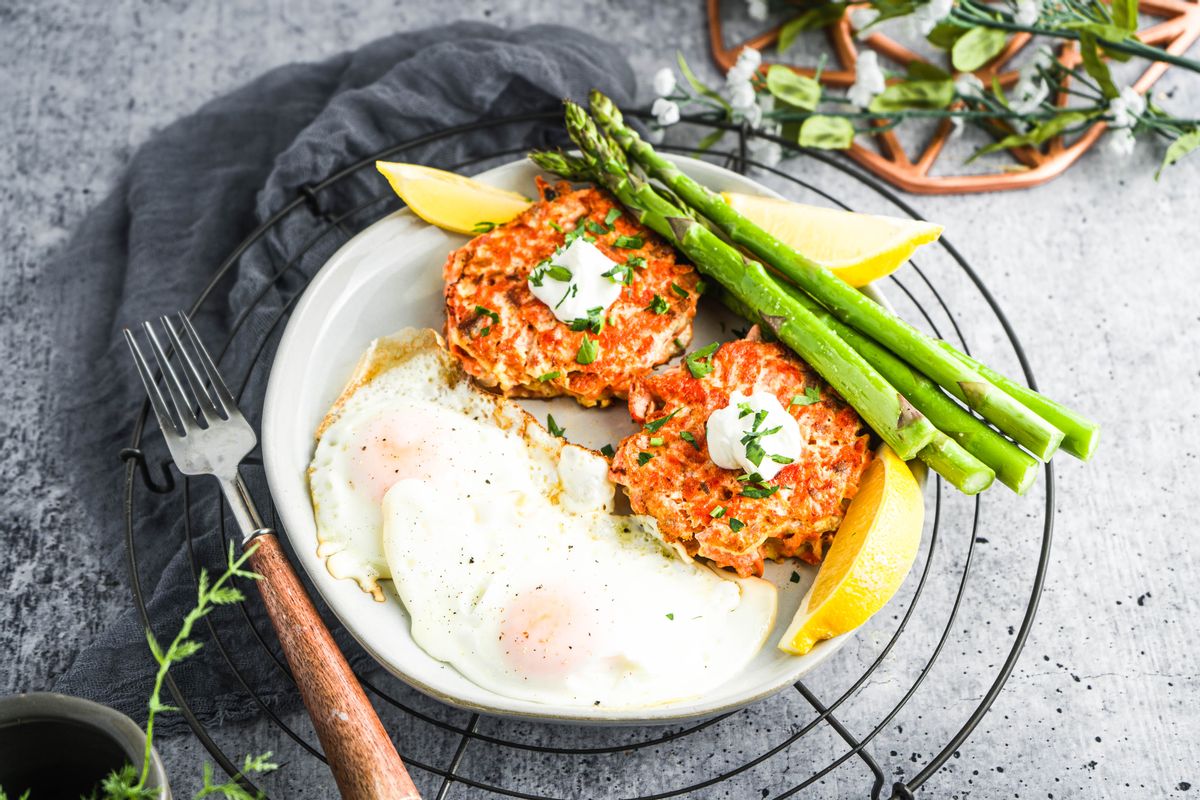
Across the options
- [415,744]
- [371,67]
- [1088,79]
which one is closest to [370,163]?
[371,67]

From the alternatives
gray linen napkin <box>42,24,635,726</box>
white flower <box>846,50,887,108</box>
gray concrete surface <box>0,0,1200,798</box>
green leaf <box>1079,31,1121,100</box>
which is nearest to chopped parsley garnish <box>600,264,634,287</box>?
gray linen napkin <box>42,24,635,726</box>

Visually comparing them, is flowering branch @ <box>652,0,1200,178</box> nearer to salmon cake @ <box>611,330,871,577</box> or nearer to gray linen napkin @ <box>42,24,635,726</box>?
gray linen napkin @ <box>42,24,635,726</box>

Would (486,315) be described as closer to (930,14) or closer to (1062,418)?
(1062,418)

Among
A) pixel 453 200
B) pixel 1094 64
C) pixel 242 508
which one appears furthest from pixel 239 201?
pixel 1094 64

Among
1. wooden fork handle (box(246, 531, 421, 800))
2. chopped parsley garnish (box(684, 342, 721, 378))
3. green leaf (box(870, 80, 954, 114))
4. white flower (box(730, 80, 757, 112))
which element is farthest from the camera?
green leaf (box(870, 80, 954, 114))

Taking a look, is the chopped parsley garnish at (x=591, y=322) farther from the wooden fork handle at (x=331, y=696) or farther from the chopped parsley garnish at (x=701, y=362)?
the wooden fork handle at (x=331, y=696)

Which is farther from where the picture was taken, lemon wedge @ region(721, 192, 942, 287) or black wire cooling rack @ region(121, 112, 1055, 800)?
lemon wedge @ region(721, 192, 942, 287)

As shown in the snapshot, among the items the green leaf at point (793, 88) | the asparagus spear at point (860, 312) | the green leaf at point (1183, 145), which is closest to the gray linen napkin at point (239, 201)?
the green leaf at point (793, 88)

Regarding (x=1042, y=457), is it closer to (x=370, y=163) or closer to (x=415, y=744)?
(x=415, y=744)
